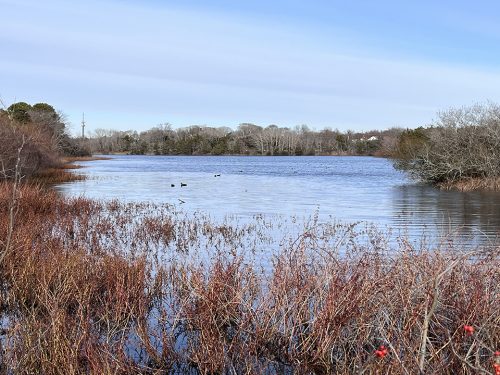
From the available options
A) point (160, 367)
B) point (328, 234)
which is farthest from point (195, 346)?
point (328, 234)

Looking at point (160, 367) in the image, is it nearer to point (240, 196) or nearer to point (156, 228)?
point (156, 228)

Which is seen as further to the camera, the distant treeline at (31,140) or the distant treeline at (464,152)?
the distant treeline at (464,152)

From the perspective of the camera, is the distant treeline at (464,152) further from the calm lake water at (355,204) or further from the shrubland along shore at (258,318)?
the shrubland along shore at (258,318)

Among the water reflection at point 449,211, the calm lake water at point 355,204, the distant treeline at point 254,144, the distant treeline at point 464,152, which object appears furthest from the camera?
the distant treeline at point 254,144

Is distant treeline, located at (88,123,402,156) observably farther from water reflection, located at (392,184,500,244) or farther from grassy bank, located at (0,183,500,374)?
grassy bank, located at (0,183,500,374)

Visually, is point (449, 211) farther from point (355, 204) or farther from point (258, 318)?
point (258, 318)

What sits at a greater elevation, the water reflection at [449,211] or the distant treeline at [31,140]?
the distant treeline at [31,140]

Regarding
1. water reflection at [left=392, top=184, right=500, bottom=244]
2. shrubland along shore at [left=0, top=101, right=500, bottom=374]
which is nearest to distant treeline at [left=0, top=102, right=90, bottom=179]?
shrubland along shore at [left=0, top=101, right=500, bottom=374]

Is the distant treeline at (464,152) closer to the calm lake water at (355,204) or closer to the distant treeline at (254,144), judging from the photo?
the calm lake water at (355,204)

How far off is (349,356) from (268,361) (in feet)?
3.16

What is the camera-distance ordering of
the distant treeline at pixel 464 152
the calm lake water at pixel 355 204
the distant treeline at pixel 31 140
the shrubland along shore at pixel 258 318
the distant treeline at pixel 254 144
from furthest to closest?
the distant treeline at pixel 254 144 < the distant treeline at pixel 464 152 < the calm lake water at pixel 355 204 < the distant treeline at pixel 31 140 < the shrubland along shore at pixel 258 318

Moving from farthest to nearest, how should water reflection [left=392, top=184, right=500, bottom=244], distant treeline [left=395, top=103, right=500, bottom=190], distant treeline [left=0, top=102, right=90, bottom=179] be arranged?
distant treeline [left=395, top=103, right=500, bottom=190]
water reflection [left=392, top=184, right=500, bottom=244]
distant treeline [left=0, top=102, right=90, bottom=179]

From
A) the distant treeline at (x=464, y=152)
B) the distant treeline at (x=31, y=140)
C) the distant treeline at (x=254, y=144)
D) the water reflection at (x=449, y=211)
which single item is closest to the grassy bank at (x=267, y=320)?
the distant treeline at (x=31, y=140)

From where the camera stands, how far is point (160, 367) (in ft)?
22.6
